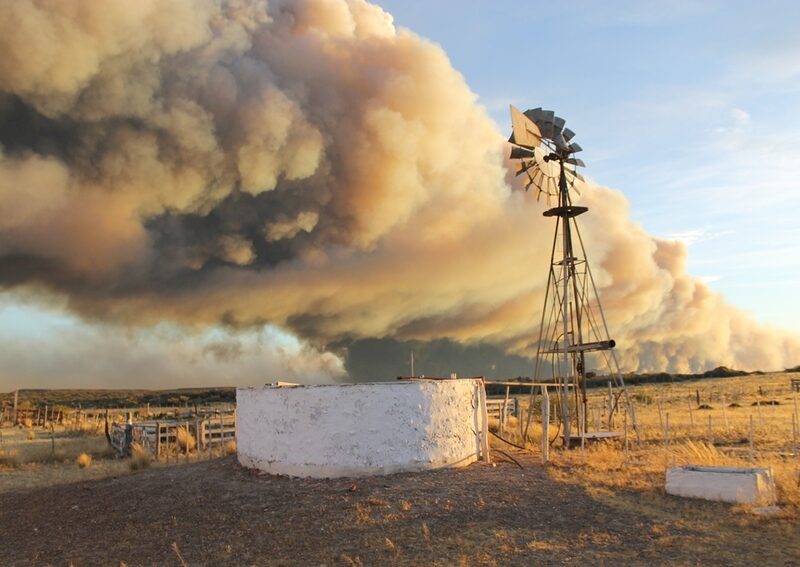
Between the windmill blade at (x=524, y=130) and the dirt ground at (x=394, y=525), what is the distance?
10.3m

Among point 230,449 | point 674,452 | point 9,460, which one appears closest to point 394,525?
point 674,452

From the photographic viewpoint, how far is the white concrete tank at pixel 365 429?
14125 mm

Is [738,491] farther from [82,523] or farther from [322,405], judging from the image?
[82,523]

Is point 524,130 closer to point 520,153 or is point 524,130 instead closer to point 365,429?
point 520,153

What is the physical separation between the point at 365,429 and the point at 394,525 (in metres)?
3.76

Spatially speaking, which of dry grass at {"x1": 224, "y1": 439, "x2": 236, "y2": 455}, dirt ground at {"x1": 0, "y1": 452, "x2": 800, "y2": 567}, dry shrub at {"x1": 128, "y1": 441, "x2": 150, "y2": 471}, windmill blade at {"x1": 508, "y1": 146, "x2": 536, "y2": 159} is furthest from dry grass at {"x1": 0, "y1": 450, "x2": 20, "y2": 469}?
windmill blade at {"x1": 508, "y1": 146, "x2": 536, "y2": 159}

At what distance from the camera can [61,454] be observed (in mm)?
24422

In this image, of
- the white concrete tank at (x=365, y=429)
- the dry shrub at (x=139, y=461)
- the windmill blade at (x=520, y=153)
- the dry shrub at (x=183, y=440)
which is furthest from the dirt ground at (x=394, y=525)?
the windmill blade at (x=520, y=153)

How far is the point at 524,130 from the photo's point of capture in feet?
68.2

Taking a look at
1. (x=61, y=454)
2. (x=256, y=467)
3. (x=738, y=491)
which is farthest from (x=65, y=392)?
(x=738, y=491)

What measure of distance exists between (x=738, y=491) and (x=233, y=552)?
8.28 metres

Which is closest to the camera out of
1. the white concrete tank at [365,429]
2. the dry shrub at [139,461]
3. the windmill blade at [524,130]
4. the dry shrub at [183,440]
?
the white concrete tank at [365,429]

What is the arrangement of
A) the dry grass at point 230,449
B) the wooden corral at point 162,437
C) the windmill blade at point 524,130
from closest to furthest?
the windmill blade at point 524,130, the dry grass at point 230,449, the wooden corral at point 162,437

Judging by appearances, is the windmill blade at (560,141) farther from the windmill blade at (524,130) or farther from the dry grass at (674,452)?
the dry grass at (674,452)
